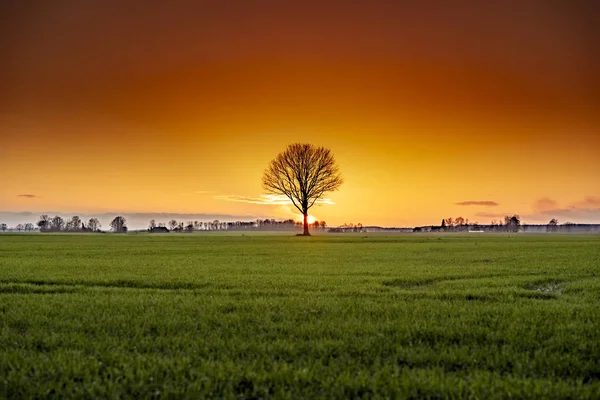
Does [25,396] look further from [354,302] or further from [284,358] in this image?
[354,302]

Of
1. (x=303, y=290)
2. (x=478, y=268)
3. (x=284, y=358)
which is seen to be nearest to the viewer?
(x=284, y=358)

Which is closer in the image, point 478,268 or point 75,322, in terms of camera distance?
point 75,322

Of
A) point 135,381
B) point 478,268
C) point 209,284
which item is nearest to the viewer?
point 135,381

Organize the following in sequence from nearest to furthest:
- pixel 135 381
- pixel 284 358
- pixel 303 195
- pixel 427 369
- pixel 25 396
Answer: pixel 25 396 < pixel 135 381 < pixel 427 369 < pixel 284 358 < pixel 303 195

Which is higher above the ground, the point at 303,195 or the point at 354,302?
the point at 303,195

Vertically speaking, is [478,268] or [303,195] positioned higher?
[303,195]

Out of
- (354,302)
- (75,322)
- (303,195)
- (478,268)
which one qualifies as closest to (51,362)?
(75,322)

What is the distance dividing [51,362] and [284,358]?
388 centimetres

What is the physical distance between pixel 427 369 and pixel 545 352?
2528mm

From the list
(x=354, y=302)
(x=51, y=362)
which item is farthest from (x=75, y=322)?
(x=354, y=302)

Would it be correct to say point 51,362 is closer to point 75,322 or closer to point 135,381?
point 135,381

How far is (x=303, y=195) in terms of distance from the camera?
9806 centimetres

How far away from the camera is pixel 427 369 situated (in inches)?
321

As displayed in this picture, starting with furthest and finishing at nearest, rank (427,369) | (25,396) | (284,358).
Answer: (284,358) < (427,369) < (25,396)
